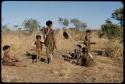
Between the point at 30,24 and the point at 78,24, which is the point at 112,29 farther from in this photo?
the point at 78,24

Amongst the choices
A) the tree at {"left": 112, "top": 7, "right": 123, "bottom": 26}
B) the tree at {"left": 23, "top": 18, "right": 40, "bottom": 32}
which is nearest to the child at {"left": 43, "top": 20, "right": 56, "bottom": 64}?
the tree at {"left": 112, "top": 7, "right": 123, "bottom": 26}

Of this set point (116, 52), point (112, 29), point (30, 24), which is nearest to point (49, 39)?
point (116, 52)

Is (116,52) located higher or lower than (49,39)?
lower

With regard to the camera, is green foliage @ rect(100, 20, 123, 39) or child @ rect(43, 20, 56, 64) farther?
green foliage @ rect(100, 20, 123, 39)

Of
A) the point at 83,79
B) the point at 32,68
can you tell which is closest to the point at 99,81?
the point at 83,79

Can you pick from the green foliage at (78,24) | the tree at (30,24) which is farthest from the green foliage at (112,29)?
the green foliage at (78,24)

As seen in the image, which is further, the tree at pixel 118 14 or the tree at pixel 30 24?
the tree at pixel 30 24

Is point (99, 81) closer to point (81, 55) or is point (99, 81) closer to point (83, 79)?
point (83, 79)

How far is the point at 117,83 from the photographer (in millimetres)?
7215

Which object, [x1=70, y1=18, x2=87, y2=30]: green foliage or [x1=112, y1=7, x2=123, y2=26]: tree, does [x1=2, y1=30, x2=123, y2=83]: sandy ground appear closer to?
[x1=112, y1=7, x2=123, y2=26]: tree

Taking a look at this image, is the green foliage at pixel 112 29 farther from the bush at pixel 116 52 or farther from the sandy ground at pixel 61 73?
the sandy ground at pixel 61 73

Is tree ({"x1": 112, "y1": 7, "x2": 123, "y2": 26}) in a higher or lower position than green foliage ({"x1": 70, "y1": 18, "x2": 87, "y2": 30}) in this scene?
higher

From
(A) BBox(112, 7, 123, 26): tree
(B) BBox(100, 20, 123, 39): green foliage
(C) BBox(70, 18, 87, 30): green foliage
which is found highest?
(A) BBox(112, 7, 123, 26): tree

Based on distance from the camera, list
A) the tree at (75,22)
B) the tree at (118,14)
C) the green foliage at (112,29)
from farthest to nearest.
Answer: the tree at (75,22) < the green foliage at (112,29) < the tree at (118,14)
